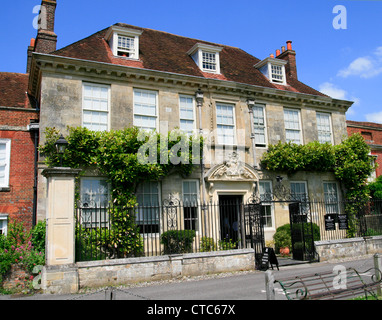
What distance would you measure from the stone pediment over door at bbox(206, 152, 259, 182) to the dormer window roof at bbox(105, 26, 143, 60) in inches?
240

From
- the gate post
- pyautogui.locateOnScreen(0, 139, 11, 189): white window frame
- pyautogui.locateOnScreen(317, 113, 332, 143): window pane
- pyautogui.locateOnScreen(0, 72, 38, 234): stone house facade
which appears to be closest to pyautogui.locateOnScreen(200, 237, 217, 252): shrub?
the gate post

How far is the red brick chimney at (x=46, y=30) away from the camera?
49.9 feet

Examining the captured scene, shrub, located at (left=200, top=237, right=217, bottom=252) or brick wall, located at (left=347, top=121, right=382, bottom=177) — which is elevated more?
brick wall, located at (left=347, top=121, right=382, bottom=177)

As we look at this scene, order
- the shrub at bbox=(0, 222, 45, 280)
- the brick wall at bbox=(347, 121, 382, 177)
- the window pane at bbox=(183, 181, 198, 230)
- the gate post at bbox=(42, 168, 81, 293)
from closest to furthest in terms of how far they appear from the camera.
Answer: the gate post at bbox=(42, 168, 81, 293) < the shrub at bbox=(0, 222, 45, 280) < the window pane at bbox=(183, 181, 198, 230) < the brick wall at bbox=(347, 121, 382, 177)

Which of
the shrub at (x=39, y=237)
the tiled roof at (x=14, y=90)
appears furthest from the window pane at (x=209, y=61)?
the shrub at (x=39, y=237)

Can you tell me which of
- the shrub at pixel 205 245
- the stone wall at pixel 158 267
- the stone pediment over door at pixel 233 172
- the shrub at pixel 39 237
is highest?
the stone pediment over door at pixel 233 172

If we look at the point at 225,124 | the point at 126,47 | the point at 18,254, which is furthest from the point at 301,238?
the point at 126,47

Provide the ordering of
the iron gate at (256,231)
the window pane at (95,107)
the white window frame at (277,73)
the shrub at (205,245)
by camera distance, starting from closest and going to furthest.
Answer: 1. the iron gate at (256,231)
2. the shrub at (205,245)
3. the window pane at (95,107)
4. the white window frame at (277,73)

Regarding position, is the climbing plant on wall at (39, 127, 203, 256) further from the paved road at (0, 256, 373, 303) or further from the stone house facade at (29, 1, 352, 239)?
the paved road at (0, 256, 373, 303)

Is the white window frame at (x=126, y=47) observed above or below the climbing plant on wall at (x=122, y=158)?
above

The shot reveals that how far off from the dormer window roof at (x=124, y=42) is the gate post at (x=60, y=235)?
7.77 meters

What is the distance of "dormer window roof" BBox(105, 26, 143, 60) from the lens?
15.8 meters

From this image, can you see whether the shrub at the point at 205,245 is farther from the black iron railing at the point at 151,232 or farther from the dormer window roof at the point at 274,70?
the dormer window roof at the point at 274,70

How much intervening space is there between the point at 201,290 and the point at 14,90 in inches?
528
